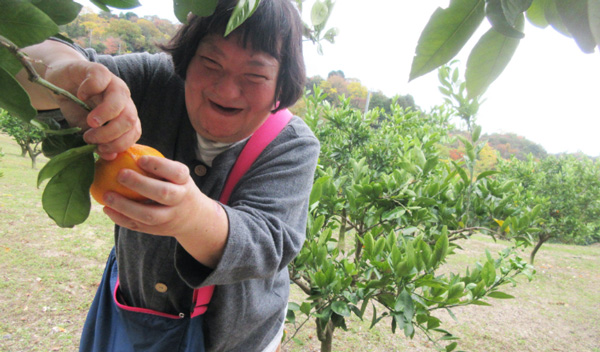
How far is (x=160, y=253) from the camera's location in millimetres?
1034

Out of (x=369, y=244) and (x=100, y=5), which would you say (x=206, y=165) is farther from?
(x=369, y=244)

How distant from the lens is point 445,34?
1.52 ft

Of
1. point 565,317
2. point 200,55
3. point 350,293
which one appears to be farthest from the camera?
point 565,317

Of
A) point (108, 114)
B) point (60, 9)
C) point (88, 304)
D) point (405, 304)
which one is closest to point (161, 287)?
point (108, 114)

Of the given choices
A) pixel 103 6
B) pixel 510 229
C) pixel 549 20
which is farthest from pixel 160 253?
pixel 510 229

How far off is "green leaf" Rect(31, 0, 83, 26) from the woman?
0.09m

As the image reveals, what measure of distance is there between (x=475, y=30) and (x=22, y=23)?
48 cm

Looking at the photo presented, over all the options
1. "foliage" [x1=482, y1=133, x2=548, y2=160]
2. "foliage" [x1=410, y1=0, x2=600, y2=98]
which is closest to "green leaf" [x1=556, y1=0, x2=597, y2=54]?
"foliage" [x1=410, y1=0, x2=600, y2=98]

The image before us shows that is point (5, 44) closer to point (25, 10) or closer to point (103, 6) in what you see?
point (25, 10)

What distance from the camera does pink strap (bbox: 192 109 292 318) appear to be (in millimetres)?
953

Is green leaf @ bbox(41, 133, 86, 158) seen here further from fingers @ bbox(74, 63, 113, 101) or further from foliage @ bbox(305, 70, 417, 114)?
foliage @ bbox(305, 70, 417, 114)

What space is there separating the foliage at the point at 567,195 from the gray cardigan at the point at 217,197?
5.44 metres

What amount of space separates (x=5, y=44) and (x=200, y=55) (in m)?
0.53

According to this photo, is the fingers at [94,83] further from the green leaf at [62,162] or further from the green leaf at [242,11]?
the green leaf at [242,11]
